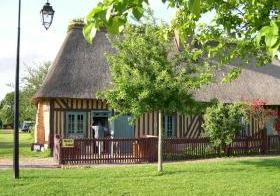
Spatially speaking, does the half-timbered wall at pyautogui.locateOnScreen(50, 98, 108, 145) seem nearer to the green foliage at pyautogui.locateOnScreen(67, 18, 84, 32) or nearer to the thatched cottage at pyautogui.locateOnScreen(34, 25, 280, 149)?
the thatched cottage at pyautogui.locateOnScreen(34, 25, 280, 149)

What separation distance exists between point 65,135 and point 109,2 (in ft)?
68.1

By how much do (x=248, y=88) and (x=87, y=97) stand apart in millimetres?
9600

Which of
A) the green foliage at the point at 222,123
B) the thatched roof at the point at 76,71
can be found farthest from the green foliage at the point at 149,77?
the thatched roof at the point at 76,71

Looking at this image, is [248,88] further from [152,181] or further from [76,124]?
[152,181]

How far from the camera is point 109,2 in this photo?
3.17 m

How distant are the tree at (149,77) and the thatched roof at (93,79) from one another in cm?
832

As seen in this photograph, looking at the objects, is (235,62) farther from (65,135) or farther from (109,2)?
(109,2)

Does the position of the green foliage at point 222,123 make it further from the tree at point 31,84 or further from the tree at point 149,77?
the tree at point 31,84

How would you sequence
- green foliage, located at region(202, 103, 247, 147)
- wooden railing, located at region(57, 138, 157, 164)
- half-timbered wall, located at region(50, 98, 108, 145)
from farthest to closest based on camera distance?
1. half-timbered wall, located at region(50, 98, 108, 145)
2. green foliage, located at region(202, 103, 247, 147)
3. wooden railing, located at region(57, 138, 157, 164)

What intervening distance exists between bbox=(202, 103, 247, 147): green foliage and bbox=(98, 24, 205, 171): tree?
4.97 meters

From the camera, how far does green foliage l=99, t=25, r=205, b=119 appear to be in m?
14.6

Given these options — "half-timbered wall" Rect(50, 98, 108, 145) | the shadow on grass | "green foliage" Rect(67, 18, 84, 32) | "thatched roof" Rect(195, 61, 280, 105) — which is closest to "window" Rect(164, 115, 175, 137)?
"thatched roof" Rect(195, 61, 280, 105)

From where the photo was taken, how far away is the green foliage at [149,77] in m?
14.6

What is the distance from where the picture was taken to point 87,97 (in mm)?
23062
